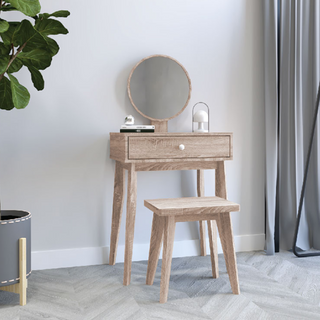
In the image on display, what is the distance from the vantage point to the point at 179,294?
77.8 inches

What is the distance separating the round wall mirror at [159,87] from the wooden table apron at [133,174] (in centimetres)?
32

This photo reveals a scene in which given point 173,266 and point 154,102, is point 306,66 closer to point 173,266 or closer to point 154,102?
point 154,102

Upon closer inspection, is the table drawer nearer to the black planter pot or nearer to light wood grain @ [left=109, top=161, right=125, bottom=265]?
light wood grain @ [left=109, top=161, right=125, bottom=265]

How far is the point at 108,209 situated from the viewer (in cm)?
250

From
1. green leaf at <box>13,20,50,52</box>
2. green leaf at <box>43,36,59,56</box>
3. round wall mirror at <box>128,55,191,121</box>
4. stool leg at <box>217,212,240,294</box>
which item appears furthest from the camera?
round wall mirror at <box>128,55,191,121</box>

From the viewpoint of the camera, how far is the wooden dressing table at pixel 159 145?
6.89 ft

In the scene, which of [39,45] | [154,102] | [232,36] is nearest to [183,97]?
[154,102]

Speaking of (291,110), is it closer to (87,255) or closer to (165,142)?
(165,142)

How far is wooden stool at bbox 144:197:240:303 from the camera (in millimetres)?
1870

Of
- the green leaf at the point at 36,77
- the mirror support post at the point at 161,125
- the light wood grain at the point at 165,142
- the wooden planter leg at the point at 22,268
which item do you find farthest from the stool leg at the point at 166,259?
the green leaf at the point at 36,77

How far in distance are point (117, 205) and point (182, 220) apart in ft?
1.97

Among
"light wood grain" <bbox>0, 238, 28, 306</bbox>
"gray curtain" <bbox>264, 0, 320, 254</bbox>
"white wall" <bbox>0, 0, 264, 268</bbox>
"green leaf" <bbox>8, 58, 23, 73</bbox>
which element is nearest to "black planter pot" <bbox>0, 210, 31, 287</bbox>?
"light wood grain" <bbox>0, 238, 28, 306</bbox>

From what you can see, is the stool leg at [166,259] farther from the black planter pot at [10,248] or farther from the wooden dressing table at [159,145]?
the black planter pot at [10,248]

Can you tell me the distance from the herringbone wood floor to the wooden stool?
0.11 m
